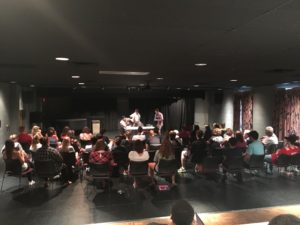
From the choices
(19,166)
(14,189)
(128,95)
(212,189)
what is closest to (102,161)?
(19,166)

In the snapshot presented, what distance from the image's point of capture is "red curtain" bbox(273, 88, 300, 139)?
→ 10766 millimetres

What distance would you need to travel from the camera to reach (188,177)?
7.27 m

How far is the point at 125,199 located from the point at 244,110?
1000cm

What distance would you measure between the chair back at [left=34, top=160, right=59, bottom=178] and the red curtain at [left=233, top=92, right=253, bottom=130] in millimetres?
10031

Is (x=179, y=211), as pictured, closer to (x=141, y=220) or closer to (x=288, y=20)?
(x=288, y=20)

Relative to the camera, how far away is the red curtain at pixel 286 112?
424 inches

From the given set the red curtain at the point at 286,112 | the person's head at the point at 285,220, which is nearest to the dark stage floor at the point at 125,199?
the person's head at the point at 285,220

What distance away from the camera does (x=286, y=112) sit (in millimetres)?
11211

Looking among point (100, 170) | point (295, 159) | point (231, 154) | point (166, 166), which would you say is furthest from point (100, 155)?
point (295, 159)

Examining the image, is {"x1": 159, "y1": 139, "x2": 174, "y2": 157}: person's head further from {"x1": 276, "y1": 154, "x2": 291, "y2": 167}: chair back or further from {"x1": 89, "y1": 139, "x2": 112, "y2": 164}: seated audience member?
{"x1": 276, "y1": 154, "x2": 291, "y2": 167}: chair back

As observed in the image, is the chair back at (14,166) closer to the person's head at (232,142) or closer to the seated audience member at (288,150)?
the person's head at (232,142)

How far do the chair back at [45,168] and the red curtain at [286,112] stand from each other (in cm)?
894

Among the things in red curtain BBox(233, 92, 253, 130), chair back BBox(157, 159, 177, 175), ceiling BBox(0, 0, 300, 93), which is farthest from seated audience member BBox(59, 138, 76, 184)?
red curtain BBox(233, 92, 253, 130)

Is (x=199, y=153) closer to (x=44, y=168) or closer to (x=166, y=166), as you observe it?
(x=166, y=166)
